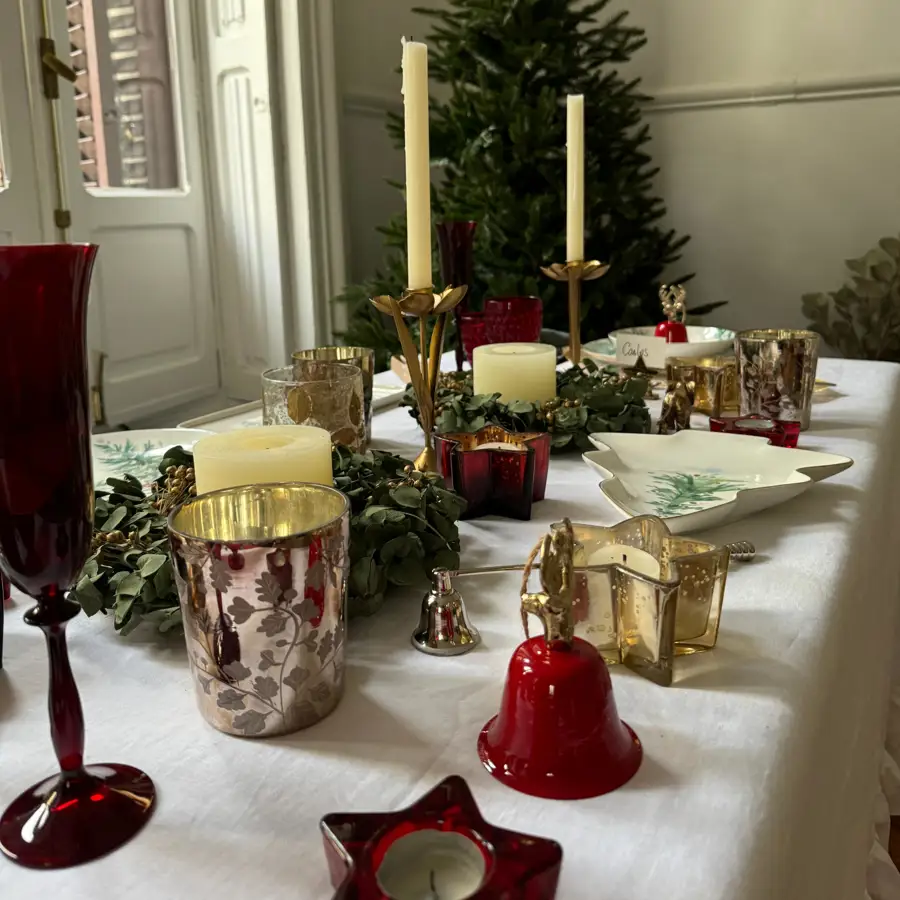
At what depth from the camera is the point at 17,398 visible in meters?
0.34

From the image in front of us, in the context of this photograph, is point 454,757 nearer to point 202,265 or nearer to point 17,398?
point 17,398

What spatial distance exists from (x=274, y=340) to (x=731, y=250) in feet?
4.44

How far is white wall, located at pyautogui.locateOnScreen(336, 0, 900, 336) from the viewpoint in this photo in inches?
92.0

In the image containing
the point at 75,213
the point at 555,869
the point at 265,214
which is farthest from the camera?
the point at 265,214

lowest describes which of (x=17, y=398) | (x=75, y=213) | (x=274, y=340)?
(x=274, y=340)

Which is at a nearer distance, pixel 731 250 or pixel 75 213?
pixel 75 213

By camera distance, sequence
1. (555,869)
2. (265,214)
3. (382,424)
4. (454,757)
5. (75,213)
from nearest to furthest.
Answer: (555,869), (454,757), (382,424), (75,213), (265,214)

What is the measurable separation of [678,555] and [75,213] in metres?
2.03

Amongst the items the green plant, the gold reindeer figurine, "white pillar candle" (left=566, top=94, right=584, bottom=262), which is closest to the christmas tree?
the green plant

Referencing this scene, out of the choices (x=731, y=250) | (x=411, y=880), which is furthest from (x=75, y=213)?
(x=411, y=880)

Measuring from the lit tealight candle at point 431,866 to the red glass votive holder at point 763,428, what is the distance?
61 cm

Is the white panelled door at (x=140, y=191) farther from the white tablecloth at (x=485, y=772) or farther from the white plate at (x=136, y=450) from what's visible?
the white tablecloth at (x=485, y=772)

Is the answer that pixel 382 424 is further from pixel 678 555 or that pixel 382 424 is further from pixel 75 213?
pixel 75 213

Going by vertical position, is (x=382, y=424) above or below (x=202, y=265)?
below
